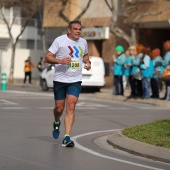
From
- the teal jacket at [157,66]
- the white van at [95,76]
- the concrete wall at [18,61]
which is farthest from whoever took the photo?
the concrete wall at [18,61]

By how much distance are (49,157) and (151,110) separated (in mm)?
11542

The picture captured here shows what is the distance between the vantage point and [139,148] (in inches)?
442

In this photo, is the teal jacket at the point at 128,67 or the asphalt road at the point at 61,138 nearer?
the asphalt road at the point at 61,138

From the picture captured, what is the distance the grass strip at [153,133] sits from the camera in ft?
38.0

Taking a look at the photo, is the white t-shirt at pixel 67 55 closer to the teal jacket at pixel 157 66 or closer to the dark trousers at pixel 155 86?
the teal jacket at pixel 157 66

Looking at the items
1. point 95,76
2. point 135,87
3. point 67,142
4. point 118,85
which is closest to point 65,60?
point 67,142

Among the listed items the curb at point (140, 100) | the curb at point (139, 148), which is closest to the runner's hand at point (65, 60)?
the curb at point (139, 148)

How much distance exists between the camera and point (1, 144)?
11523 millimetres

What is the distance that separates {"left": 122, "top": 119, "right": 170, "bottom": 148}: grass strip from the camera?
11.6 meters

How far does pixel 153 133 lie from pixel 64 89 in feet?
7.10

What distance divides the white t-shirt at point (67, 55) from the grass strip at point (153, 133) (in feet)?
5.48

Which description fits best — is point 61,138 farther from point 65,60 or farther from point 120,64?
point 120,64

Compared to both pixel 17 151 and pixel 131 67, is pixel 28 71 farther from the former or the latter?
pixel 17 151

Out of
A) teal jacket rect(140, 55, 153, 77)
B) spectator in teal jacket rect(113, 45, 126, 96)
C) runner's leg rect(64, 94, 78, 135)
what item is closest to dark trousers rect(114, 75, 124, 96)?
spectator in teal jacket rect(113, 45, 126, 96)
